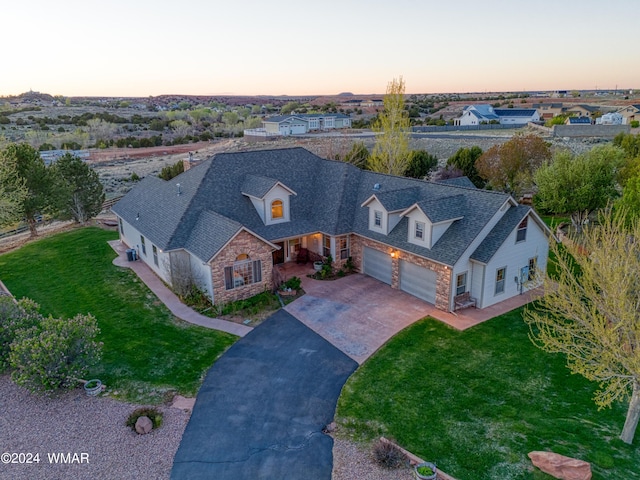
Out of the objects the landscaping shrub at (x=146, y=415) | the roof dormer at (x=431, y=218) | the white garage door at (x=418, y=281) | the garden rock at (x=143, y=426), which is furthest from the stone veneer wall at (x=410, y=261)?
the garden rock at (x=143, y=426)

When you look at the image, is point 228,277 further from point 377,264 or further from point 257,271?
point 377,264

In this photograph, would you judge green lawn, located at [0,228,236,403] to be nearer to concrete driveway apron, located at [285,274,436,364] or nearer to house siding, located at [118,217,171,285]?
house siding, located at [118,217,171,285]

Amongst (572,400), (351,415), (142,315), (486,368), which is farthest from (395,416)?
(142,315)

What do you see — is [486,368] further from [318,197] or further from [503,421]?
[318,197]

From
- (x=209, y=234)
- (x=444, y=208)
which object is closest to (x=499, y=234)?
(x=444, y=208)

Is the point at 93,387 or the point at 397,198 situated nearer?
the point at 93,387

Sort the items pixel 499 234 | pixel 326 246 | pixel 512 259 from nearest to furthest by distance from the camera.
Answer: pixel 499 234
pixel 512 259
pixel 326 246

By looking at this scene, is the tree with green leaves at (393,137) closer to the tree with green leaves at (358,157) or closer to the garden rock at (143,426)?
the tree with green leaves at (358,157)
